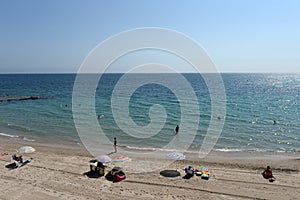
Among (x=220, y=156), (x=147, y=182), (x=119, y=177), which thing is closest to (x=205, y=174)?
(x=147, y=182)

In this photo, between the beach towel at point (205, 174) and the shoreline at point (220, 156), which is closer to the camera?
the beach towel at point (205, 174)

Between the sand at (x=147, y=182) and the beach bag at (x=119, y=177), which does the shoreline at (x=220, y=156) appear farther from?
the beach bag at (x=119, y=177)

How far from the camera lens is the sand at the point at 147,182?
13609mm

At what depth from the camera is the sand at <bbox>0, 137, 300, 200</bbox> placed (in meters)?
13.6

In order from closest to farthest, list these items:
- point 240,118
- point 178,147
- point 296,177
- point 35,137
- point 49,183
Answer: point 49,183 < point 296,177 < point 178,147 < point 35,137 < point 240,118

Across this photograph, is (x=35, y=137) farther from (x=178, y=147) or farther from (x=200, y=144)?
(x=200, y=144)

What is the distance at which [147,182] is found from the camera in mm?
15227

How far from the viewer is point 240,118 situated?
37875mm

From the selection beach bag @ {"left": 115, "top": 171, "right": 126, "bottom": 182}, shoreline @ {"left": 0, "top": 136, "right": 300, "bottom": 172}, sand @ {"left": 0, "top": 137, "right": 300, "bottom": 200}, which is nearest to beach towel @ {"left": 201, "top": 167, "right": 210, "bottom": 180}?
sand @ {"left": 0, "top": 137, "right": 300, "bottom": 200}

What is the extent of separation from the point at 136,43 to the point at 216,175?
976cm

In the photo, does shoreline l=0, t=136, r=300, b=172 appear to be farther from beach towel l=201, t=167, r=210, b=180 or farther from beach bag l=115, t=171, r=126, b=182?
beach bag l=115, t=171, r=126, b=182

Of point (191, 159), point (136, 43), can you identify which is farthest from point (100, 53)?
point (191, 159)

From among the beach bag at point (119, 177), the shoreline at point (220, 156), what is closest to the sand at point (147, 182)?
the shoreline at point (220, 156)

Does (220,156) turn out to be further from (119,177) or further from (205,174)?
(119,177)
